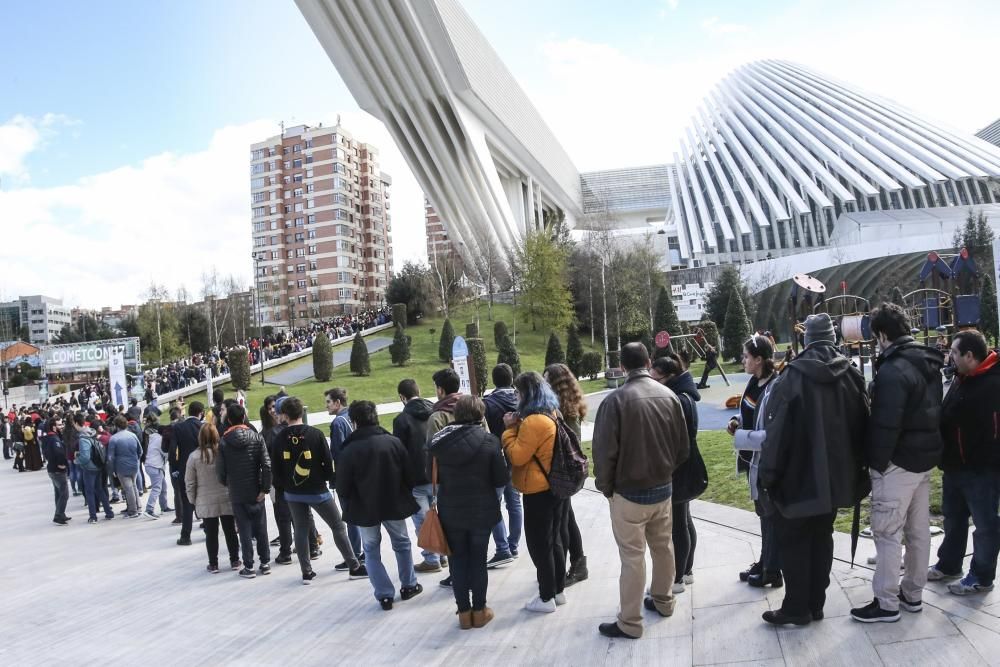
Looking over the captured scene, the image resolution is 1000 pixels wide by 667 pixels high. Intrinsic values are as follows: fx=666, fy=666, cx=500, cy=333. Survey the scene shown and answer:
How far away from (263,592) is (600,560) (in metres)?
2.82

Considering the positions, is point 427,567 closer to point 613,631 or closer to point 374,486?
point 374,486

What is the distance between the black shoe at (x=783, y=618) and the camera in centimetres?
362

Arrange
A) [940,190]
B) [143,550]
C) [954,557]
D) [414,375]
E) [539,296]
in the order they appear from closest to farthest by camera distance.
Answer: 1. [954,557]
2. [143,550]
3. [414,375]
4. [539,296]
5. [940,190]

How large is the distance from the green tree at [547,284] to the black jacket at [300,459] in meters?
32.0

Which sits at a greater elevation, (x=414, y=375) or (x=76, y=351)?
(x=76, y=351)

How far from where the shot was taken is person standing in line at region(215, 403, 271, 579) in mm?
5875

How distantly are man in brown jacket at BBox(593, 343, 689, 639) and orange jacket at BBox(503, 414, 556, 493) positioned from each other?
48 centimetres

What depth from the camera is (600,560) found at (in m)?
5.39

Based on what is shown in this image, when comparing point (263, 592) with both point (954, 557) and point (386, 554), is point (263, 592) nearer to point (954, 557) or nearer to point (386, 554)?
point (386, 554)

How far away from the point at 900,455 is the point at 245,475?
501 cm

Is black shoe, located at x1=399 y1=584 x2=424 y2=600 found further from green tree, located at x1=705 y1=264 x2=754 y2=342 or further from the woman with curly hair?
green tree, located at x1=705 y1=264 x2=754 y2=342

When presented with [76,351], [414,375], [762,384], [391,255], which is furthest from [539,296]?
[391,255]

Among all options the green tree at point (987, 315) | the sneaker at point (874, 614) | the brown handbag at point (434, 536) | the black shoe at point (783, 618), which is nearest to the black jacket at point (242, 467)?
the brown handbag at point (434, 536)

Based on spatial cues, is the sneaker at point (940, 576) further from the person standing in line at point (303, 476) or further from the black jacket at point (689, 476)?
the person standing in line at point (303, 476)
